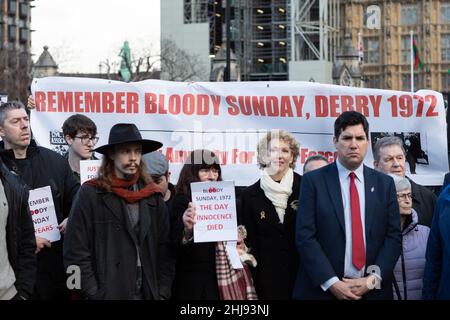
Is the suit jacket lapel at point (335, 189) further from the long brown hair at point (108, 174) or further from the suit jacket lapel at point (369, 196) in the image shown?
the long brown hair at point (108, 174)

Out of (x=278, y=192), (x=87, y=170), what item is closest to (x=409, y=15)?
(x=87, y=170)

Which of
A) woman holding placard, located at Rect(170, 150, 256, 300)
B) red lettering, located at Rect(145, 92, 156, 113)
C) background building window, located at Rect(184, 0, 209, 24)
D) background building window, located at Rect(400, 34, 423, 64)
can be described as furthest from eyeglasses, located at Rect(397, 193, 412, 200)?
background building window, located at Rect(400, 34, 423, 64)

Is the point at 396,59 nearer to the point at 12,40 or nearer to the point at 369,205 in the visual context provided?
the point at 12,40

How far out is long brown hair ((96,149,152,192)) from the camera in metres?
6.62

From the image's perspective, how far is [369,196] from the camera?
6.61 m

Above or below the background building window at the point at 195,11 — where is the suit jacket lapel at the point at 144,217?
below

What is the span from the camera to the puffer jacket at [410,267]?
7.05 metres

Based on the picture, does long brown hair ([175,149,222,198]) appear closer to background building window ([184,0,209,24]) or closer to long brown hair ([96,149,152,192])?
long brown hair ([96,149,152,192])

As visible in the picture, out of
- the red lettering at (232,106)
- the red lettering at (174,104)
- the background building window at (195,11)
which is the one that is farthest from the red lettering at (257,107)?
the background building window at (195,11)

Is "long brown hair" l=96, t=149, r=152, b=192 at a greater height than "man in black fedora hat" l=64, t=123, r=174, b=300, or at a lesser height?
greater

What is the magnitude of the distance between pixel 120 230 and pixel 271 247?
49.5 inches

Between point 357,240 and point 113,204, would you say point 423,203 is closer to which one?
point 357,240

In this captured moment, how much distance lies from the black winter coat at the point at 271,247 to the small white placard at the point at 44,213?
140 centimetres
